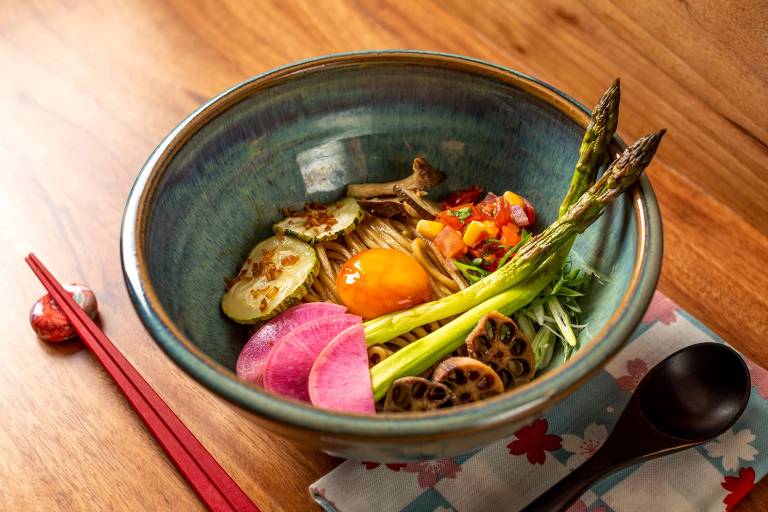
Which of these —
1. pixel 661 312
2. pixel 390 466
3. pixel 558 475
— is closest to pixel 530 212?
pixel 661 312

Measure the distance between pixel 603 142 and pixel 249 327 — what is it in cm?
133

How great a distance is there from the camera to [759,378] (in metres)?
2.37

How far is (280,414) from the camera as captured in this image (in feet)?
5.32

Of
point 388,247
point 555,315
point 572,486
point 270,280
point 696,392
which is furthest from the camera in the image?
point 388,247

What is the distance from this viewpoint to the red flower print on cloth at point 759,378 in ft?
7.63

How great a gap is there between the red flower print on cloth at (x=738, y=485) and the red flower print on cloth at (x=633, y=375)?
39cm

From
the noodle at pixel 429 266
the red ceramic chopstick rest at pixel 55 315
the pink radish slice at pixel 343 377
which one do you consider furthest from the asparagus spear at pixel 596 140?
the red ceramic chopstick rest at pixel 55 315

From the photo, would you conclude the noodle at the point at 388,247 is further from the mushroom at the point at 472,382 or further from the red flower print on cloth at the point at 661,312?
the red flower print on cloth at the point at 661,312

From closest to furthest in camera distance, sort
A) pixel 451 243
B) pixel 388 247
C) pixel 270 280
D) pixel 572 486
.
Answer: pixel 572 486 → pixel 270 280 → pixel 451 243 → pixel 388 247

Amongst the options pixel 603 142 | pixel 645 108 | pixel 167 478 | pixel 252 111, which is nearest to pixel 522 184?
pixel 603 142

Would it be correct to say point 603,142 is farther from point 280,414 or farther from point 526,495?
point 280,414

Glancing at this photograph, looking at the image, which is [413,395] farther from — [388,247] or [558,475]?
[388,247]

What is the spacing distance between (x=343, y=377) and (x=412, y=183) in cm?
92

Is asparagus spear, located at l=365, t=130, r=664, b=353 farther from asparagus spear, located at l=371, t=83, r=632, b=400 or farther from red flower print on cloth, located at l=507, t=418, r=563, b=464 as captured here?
red flower print on cloth, located at l=507, t=418, r=563, b=464
